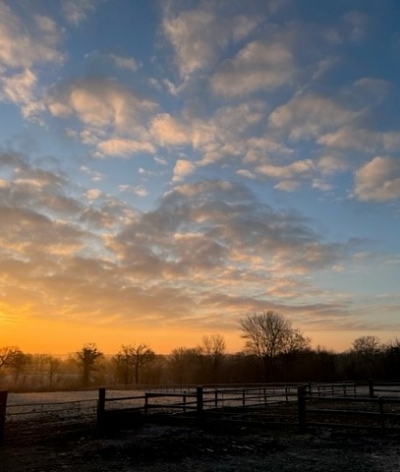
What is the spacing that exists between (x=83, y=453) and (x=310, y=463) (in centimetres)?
514

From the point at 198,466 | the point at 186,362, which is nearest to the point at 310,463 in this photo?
the point at 198,466

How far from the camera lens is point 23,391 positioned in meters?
65.4

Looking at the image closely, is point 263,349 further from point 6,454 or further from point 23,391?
point 6,454

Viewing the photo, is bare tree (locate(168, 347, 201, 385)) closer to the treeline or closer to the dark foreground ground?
the treeline

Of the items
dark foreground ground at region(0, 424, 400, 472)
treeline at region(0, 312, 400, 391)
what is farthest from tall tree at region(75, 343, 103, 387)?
dark foreground ground at region(0, 424, 400, 472)

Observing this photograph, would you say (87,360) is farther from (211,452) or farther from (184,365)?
(211,452)

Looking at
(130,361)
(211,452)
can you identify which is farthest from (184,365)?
(211,452)

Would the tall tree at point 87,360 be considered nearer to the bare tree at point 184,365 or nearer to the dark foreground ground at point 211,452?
the bare tree at point 184,365

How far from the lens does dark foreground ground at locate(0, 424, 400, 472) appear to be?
28.8ft

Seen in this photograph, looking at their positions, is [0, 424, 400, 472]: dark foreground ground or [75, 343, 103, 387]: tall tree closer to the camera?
[0, 424, 400, 472]: dark foreground ground

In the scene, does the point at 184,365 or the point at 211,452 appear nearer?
the point at 211,452

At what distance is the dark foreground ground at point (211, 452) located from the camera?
8.78 metres

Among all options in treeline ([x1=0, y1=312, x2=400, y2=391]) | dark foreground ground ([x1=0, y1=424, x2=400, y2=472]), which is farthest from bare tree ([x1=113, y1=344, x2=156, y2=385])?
dark foreground ground ([x1=0, y1=424, x2=400, y2=472])

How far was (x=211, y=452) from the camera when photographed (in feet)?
33.9
